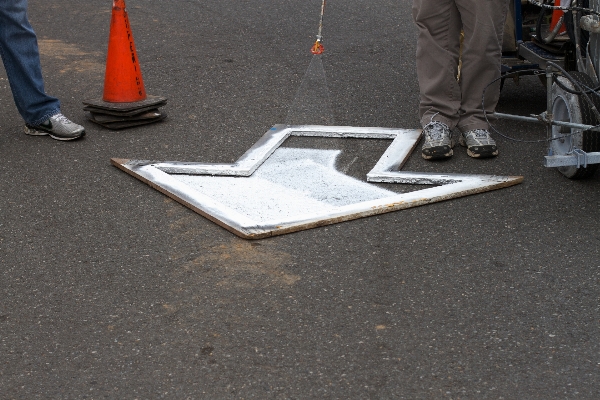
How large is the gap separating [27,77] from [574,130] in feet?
9.38

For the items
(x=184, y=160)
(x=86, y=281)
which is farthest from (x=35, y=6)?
(x=86, y=281)

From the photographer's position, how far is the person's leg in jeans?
190 inches

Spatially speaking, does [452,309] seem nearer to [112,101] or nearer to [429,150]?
[429,150]

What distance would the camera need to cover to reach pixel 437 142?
4555 millimetres

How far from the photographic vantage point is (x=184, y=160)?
459 cm

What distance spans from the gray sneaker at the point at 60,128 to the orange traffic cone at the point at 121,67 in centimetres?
37

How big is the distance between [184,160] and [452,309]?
194cm

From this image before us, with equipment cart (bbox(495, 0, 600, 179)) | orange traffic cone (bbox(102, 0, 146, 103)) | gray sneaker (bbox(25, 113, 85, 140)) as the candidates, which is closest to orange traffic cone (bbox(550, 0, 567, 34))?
equipment cart (bbox(495, 0, 600, 179))

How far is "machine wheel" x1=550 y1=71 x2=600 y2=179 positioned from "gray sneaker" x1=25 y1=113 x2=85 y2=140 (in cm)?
246

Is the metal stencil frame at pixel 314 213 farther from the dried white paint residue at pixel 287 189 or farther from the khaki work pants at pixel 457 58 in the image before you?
the khaki work pants at pixel 457 58

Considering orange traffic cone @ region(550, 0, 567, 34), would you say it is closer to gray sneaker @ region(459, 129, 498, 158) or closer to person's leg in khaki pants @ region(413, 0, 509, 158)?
person's leg in khaki pants @ region(413, 0, 509, 158)

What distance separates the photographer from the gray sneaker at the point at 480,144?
14.9ft

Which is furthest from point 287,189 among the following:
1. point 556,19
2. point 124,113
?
point 556,19

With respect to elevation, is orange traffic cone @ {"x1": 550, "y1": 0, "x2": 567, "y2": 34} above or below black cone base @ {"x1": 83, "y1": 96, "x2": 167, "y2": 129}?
above
